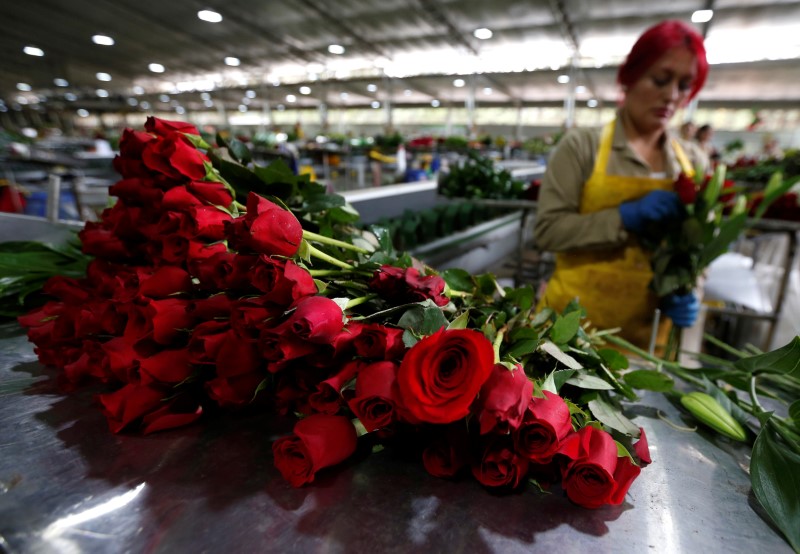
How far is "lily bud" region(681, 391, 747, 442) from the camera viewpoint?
62 centimetres

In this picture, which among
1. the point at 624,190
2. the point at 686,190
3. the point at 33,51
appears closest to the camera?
the point at 686,190

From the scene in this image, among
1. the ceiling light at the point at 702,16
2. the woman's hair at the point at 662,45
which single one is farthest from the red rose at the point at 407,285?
the ceiling light at the point at 702,16

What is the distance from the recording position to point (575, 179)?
159cm

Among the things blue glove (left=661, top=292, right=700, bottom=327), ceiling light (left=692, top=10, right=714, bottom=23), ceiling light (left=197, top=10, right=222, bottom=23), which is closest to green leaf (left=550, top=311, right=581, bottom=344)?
blue glove (left=661, top=292, right=700, bottom=327)

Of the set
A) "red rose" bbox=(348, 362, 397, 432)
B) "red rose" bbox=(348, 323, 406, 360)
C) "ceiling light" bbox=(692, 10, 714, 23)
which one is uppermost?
"ceiling light" bbox=(692, 10, 714, 23)

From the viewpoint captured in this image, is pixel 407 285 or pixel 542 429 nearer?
pixel 542 429

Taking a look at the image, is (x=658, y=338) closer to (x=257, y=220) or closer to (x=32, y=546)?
(x=257, y=220)

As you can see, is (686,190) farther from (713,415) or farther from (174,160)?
(174,160)

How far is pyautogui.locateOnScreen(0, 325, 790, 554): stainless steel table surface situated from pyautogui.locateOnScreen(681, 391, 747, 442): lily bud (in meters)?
0.09

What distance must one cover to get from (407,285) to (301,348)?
0.15 m

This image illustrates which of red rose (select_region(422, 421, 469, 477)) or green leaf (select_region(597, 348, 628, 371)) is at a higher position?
green leaf (select_region(597, 348, 628, 371))

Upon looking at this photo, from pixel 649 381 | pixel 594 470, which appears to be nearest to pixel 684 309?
pixel 649 381

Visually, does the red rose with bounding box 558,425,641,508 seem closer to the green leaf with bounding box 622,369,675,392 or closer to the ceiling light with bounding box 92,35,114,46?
the green leaf with bounding box 622,369,675,392

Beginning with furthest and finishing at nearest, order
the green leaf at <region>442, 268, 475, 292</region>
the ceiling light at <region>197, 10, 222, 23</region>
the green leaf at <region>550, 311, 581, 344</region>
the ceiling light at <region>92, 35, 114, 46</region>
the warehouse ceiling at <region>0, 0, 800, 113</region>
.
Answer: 1. the ceiling light at <region>92, 35, 114, 46</region>
2. the ceiling light at <region>197, 10, 222, 23</region>
3. the warehouse ceiling at <region>0, 0, 800, 113</region>
4. the green leaf at <region>442, 268, 475, 292</region>
5. the green leaf at <region>550, 311, 581, 344</region>
